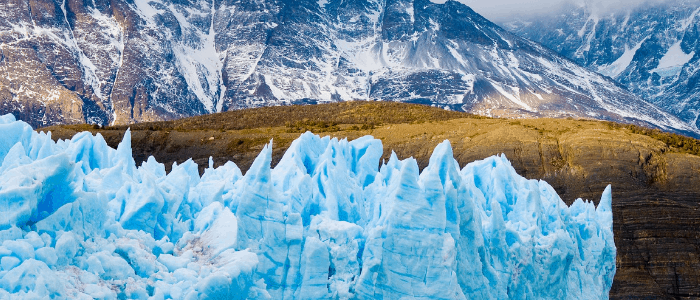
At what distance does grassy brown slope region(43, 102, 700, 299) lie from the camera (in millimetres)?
53438

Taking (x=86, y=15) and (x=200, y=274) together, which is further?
(x=86, y=15)

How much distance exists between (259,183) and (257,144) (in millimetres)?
54208

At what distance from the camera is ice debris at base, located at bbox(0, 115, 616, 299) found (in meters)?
13.3

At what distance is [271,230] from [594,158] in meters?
48.0

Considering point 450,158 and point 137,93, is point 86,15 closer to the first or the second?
point 137,93

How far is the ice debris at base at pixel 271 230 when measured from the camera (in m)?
13.3

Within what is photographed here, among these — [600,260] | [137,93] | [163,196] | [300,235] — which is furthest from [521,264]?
[137,93]

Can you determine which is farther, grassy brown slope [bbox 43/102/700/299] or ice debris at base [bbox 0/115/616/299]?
grassy brown slope [bbox 43/102/700/299]

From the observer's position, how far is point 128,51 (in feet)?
623

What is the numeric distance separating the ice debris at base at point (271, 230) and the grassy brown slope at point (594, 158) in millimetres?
31985

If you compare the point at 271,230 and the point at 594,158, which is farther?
the point at 594,158

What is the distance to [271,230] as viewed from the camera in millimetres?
16797

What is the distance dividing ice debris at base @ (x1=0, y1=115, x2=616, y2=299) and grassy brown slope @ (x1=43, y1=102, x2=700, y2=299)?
105ft

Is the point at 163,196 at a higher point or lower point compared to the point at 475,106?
lower
